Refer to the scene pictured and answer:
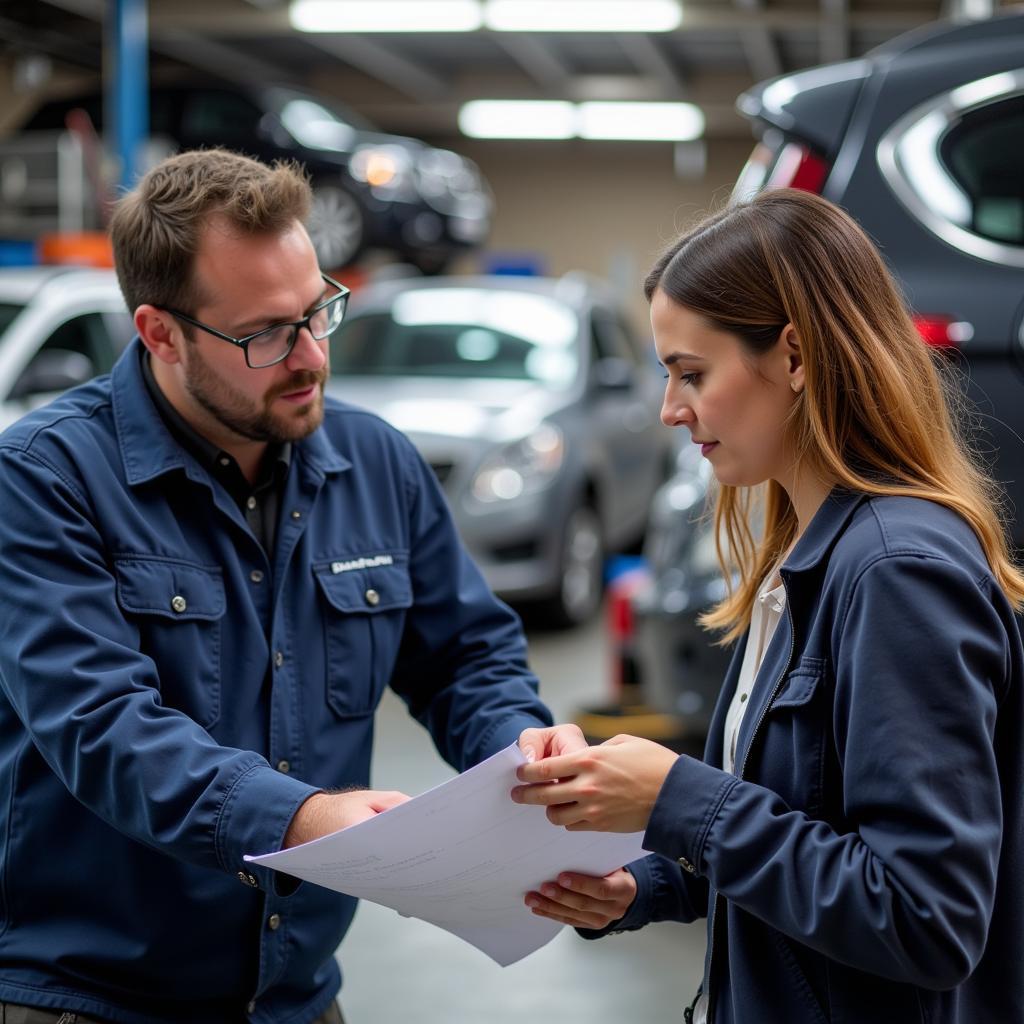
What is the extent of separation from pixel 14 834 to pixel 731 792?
908mm

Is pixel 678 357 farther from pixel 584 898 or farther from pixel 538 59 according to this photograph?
pixel 538 59

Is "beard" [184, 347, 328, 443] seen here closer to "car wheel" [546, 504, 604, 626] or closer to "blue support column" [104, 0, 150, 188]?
"car wheel" [546, 504, 604, 626]

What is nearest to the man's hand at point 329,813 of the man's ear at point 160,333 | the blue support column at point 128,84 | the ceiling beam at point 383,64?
the man's ear at point 160,333

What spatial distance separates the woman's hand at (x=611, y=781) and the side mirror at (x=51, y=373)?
4.48 meters

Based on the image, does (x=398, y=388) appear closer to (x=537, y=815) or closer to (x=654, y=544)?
(x=654, y=544)

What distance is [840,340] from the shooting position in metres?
1.39

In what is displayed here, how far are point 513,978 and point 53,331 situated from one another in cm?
369

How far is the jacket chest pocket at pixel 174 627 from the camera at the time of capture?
1.73 meters

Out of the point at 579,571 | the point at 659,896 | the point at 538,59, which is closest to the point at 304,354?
the point at 659,896

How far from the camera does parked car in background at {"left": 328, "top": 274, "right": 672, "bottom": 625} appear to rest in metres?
6.53

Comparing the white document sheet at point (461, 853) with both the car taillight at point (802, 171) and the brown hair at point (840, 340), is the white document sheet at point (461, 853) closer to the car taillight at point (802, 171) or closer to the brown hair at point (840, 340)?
the brown hair at point (840, 340)

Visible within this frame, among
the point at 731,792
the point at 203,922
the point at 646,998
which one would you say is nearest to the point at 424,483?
the point at 203,922

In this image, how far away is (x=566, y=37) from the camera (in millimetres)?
16109

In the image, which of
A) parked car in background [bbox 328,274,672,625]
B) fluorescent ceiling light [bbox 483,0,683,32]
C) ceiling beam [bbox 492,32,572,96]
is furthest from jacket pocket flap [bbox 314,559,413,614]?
ceiling beam [bbox 492,32,572,96]
